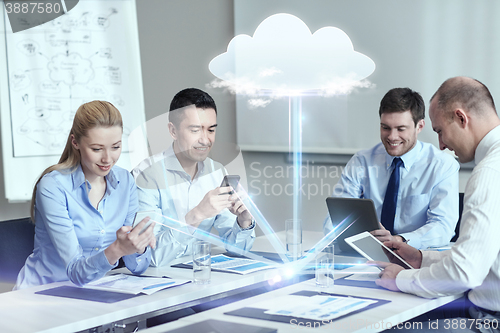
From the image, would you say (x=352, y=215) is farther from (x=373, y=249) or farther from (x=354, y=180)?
(x=354, y=180)

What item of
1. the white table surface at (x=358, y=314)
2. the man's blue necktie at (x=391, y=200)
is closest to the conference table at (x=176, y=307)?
the white table surface at (x=358, y=314)

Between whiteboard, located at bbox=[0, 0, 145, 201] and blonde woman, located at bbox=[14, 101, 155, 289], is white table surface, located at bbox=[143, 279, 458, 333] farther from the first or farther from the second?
whiteboard, located at bbox=[0, 0, 145, 201]

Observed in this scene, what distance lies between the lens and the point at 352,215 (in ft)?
6.70

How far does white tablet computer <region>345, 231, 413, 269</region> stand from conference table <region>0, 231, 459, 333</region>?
11 cm

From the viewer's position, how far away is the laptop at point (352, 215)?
6.52 ft

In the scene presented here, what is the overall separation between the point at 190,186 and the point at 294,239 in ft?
1.79

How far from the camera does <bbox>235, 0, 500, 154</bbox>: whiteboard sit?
2.93m

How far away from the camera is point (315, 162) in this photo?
11.7 ft

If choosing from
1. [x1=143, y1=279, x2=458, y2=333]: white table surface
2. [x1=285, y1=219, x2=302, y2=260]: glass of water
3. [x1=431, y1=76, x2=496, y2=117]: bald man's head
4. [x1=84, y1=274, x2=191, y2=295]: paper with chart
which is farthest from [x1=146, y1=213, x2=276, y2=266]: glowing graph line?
[x1=431, y1=76, x2=496, y2=117]: bald man's head

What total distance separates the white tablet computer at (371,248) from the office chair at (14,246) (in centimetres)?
130

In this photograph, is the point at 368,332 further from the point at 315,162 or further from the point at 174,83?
the point at 174,83

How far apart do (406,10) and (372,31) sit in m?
0.23

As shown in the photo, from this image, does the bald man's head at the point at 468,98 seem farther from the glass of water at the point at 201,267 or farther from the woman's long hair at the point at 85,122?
the woman's long hair at the point at 85,122

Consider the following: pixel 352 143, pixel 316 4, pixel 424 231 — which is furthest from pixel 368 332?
pixel 316 4
